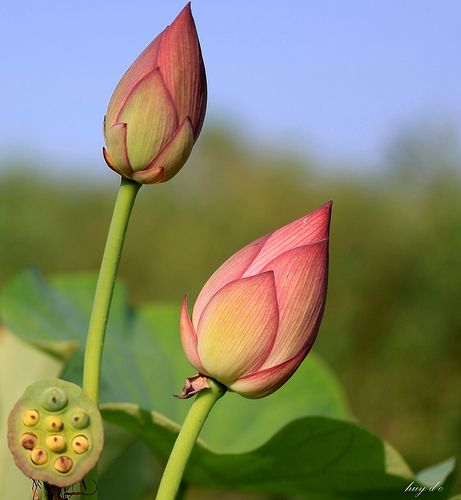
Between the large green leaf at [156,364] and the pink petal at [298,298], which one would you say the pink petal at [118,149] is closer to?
the pink petal at [298,298]

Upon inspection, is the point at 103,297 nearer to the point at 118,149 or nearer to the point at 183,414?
the point at 118,149

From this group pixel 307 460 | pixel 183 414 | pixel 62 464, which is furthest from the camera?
pixel 183 414

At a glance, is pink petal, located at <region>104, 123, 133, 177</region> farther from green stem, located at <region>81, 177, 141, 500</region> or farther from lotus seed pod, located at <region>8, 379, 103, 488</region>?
lotus seed pod, located at <region>8, 379, 103, 488</region>

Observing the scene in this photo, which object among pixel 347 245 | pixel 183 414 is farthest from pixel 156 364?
pixel 347 245

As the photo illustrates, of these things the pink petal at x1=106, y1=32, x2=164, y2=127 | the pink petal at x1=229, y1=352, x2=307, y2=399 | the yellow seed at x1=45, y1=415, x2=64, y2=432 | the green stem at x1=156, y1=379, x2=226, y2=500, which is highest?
the pink petal at x1=106, y1=32, x2=164, y2=127

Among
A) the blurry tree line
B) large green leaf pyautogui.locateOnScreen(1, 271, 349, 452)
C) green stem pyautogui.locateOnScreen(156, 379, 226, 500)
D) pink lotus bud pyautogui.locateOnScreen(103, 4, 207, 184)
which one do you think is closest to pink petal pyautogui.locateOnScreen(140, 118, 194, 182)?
pink lotus bud pyautogui.locateOnScreen(103, 4, 207, 184)

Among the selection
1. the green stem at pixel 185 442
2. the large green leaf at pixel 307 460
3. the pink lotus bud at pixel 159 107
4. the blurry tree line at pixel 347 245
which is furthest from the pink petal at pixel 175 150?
the blurry tree line at pixel 347 245

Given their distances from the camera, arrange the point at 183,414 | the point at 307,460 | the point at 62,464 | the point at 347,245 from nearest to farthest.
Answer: the point at 62,464 → the point at 307,460 → the point at 183,414 → the point at 347,245
